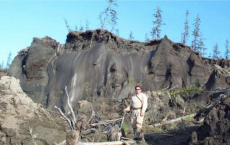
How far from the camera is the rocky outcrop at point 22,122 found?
26.9 feet

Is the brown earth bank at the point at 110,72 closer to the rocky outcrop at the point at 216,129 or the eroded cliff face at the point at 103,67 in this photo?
the eroded cliff face at the point at 103,67

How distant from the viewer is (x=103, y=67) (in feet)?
71.5

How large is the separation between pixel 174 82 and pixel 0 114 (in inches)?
554

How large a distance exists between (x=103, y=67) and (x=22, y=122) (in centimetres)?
1335

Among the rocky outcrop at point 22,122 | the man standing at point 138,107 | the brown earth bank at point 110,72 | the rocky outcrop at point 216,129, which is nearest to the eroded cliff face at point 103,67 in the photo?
the brown earth bank at point 110,72

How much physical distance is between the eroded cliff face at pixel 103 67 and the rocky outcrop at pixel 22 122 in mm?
10981

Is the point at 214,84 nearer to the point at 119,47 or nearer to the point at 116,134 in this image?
the point at 119,47

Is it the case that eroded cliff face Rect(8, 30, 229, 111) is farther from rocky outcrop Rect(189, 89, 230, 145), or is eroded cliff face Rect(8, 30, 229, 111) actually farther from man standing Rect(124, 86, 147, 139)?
rocky outcrop Rect(189, 89, 230, 145)

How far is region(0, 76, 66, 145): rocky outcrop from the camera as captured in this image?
26.9ft

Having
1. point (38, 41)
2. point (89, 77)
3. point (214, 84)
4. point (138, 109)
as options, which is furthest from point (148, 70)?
point (138, 109)

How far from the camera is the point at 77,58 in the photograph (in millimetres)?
22656

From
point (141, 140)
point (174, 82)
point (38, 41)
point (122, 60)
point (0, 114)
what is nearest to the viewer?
point (141, 140)

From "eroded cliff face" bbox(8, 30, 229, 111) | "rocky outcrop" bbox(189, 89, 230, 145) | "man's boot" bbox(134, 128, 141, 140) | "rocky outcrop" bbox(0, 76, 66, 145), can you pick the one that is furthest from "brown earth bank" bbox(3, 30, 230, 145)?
"rocky outcrop" bbox(189, 89, 230, 145)

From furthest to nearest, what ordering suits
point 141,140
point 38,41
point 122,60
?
point 38,41 < point 122,60 < point 141,140
